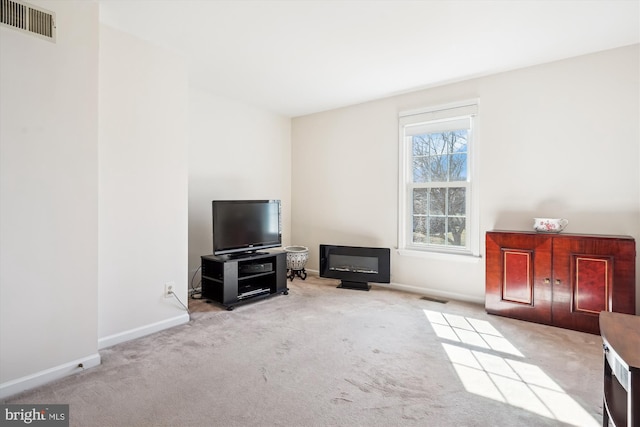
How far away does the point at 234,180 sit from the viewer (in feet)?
14.9

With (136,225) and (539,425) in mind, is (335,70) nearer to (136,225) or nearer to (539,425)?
(136,225)

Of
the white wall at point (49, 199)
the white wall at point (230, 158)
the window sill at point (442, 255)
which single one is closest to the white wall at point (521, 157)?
the window sill at point (442, 255)

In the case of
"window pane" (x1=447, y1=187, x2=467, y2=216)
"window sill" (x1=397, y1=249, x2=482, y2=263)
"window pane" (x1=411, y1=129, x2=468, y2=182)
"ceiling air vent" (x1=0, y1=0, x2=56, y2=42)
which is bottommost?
"window sill" (x1=397, y1=249, x2=482, y2=263)

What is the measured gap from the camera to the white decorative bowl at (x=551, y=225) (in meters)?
3.09

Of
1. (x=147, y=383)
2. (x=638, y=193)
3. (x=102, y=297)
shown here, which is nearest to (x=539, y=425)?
(x=147, y=383)

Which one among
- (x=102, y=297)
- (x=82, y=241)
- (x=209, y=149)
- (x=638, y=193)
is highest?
(x=209, y=149)

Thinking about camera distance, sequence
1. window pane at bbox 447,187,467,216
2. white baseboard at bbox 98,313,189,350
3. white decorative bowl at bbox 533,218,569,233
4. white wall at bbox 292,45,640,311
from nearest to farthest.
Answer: white baseboard at bbox 98,313,189,350 < white wall at bbox 292,45,640,311 < white decorative bowl at bbox 533,218,569,233 < window pane at bbox 447,187,467,216

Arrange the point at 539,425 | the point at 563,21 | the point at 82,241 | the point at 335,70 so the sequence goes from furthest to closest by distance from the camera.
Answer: the point at 335,70
the point at 563,21
the point at 82,241
the point at 539,425

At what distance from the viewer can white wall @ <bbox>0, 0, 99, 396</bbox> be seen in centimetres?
197

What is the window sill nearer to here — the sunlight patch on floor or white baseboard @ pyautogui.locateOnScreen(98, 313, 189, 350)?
the sunlight patch on floor

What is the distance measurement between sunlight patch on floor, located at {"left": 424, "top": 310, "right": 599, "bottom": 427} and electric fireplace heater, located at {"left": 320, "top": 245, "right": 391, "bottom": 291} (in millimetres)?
1305

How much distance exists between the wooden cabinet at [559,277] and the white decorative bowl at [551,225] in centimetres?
10

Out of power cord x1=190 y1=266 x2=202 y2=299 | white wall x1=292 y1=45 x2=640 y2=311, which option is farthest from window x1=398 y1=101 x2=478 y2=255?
power cord x1=190 y1=266 x2=202 y2=299

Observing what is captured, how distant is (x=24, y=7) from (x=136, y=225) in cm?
161
